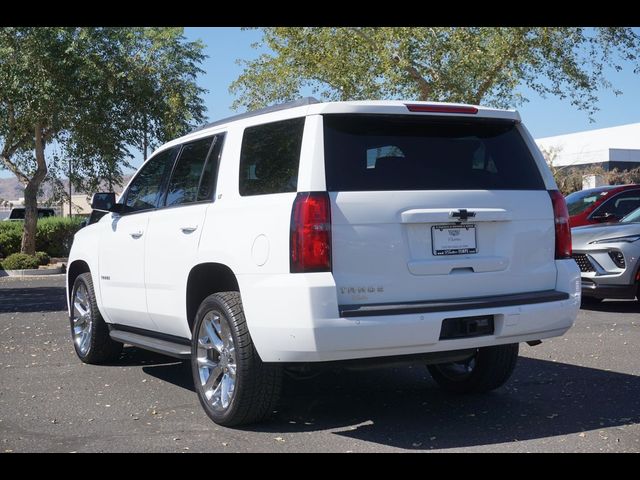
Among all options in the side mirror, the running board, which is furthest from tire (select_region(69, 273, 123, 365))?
the side mirror

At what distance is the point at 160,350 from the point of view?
6242 mm

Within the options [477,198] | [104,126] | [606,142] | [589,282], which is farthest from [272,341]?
[606,142]

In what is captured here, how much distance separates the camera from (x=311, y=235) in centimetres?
487

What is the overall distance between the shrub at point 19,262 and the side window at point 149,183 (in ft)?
54.1

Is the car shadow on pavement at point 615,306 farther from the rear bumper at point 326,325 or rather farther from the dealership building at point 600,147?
the dealership building at point 600,147

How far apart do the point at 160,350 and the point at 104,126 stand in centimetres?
1872

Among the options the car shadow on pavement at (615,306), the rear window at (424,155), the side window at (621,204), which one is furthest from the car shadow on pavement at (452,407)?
the side window at (621,204)

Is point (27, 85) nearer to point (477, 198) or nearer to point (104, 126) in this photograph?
point (104, 126)

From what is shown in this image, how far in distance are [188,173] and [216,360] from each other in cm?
154

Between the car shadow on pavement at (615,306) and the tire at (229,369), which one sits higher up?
the tire at (229,369)

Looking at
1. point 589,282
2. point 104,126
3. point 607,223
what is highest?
point 104,126

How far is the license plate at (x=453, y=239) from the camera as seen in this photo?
5191 mm

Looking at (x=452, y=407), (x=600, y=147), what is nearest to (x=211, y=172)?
(x=452, y=407)

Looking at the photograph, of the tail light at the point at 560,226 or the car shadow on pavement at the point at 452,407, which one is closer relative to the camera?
the car shadow on pavement at the point at 452,407
